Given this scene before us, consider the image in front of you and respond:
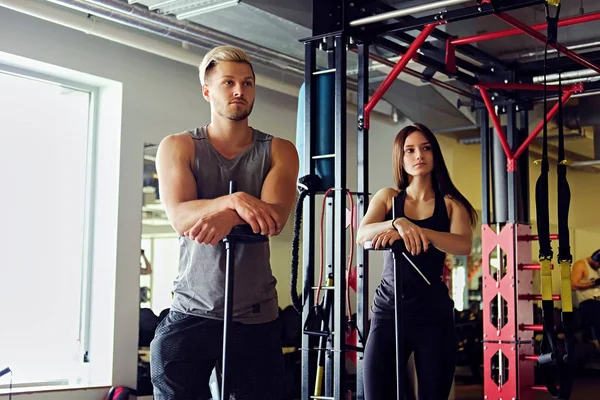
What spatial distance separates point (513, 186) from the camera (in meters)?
6.46

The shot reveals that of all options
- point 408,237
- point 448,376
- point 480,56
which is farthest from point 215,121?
point 480,56

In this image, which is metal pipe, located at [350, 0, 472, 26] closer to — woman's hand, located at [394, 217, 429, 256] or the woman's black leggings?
woman's hand, located at [394, 217, 429, 256]

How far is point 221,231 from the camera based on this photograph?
2.00 m

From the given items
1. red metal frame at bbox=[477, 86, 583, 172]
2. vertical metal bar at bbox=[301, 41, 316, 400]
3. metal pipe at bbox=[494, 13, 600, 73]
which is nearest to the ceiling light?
vertical metal bar at bbox=[301, 41, 316, 400]

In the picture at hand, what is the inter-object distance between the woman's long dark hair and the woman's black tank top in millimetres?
138

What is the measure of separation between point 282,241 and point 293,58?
7.40 ft

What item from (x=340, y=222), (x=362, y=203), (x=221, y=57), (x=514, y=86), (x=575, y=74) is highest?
(x=575, y=74)

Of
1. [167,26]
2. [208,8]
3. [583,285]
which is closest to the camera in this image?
[208,8]

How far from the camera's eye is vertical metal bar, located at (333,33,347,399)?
4473 mm

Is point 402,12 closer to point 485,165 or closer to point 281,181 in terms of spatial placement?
point 485,165

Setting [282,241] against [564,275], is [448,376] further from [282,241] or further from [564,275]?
[282,241]

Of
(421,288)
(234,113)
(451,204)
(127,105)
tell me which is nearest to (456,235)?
(451,204)

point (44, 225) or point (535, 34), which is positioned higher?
point (535, 34)

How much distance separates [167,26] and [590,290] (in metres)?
5.10
